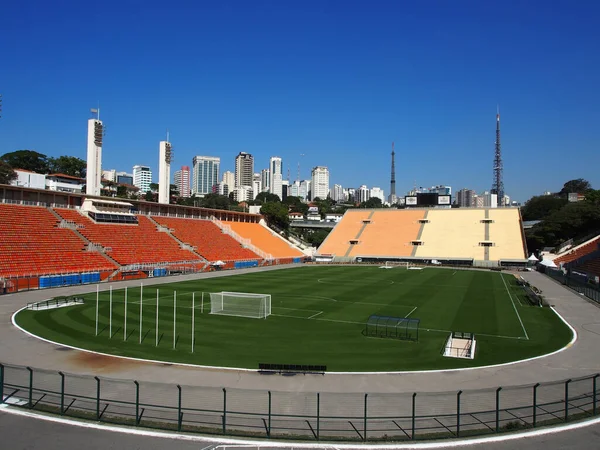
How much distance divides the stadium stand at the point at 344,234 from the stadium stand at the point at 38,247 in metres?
49.5

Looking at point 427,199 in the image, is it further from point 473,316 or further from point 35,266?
point 35,266

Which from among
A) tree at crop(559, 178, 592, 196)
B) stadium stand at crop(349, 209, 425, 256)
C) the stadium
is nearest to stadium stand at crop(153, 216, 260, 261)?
the stadium

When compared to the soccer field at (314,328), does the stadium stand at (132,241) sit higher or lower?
higher

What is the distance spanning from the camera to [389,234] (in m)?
92.4

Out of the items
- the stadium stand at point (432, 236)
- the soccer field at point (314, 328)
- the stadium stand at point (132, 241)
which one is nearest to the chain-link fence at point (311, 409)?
the soccer field at point (314, 328)

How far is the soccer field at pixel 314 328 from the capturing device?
1944cm

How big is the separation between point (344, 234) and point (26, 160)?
3429 inches

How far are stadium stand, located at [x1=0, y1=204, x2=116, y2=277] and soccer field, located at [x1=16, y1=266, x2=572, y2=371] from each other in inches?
291

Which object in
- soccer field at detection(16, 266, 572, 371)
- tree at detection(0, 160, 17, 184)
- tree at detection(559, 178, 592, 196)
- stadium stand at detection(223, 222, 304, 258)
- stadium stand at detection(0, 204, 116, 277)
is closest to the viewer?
soccer field at detection(16, 266, 572, 371)

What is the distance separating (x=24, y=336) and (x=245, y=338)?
11118mm

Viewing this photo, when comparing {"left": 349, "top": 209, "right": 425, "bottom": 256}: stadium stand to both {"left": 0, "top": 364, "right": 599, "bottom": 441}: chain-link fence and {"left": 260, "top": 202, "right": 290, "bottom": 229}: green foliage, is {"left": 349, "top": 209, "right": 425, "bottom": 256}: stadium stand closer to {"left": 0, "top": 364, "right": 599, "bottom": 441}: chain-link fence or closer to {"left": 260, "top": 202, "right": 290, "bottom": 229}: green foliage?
{"left": 260, "top": 202, "right": 290, "bottom": 229}: green foliage

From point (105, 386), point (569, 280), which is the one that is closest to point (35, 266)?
point (105, 386)

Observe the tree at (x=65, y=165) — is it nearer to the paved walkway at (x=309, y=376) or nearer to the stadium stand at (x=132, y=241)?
the stadium stand at (x=132, y=241)

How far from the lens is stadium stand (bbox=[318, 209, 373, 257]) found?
292ft
